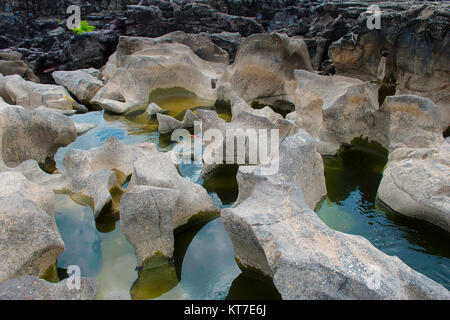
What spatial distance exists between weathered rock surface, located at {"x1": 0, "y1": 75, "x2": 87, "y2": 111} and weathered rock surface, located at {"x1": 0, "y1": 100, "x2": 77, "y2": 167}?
9.65 ft

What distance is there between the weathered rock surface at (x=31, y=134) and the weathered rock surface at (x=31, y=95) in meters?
2.94

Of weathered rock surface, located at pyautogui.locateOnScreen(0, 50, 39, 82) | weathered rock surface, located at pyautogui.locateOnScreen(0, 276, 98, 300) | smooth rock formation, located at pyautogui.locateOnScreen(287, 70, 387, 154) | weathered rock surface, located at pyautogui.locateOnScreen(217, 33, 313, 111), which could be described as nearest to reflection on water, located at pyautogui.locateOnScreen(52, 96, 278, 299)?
weathered rock surface, located at pyautogui.locateOnScreen(0, 276, 98, 300)

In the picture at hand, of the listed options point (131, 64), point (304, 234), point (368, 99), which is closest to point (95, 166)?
point (304, 234)

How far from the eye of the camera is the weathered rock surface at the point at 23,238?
2944mm

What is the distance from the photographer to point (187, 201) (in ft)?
13.1

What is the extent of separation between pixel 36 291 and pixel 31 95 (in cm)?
705

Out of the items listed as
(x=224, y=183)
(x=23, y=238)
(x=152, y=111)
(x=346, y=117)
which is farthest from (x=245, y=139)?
(x=152, y=111)

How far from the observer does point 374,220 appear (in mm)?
4188

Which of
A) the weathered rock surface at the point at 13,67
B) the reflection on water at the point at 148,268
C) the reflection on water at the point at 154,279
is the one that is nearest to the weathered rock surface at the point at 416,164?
the reflection on water at the point at 148,268

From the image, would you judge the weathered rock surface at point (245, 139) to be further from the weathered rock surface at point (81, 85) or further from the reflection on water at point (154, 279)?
the weathered rock surface at point (81, 85)

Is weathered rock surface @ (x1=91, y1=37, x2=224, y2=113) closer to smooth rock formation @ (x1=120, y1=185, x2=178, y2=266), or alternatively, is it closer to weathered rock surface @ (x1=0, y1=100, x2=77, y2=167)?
weathered rock surface @ (x1=0, y1=100, x2=77, y2=167)

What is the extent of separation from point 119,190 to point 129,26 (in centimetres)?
1219
